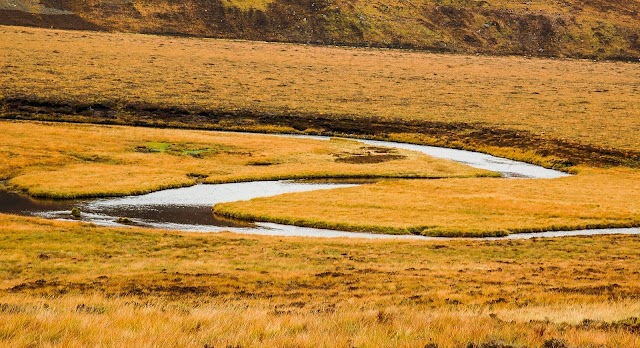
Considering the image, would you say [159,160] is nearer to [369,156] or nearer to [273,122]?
[369,156]

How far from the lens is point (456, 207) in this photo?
55.4 metres

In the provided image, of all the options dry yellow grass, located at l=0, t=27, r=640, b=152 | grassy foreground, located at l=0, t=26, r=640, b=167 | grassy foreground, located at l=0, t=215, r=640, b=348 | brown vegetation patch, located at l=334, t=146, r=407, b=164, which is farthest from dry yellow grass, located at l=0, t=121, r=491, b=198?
dry yellow grass, located at l=0, t=27, r=640, b=152

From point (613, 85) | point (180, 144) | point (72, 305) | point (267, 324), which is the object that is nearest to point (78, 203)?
point (180, 144)

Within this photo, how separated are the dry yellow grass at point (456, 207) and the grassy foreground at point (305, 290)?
20.8 ft

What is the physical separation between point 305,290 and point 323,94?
10025cm

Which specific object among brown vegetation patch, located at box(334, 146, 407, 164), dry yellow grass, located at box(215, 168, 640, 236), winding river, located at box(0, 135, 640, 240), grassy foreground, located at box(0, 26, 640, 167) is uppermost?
grassy foreground, located at box(0, 26, 640, 167)

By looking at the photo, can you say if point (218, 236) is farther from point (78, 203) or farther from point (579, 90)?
point (579, 90)

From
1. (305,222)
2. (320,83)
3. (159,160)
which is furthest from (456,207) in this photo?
(320,83)

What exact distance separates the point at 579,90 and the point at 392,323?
144 meters

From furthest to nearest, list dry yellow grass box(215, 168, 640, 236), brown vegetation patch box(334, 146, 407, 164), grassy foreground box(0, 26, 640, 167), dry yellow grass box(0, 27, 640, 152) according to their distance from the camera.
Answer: dry yellow grass box(0, 27, 640, 152), grassy foreground box(0, 26, 640, 167), brown vegetation patch box(334, 146, 407, 164), dry yellow grass box(215, 168, 640, 236)

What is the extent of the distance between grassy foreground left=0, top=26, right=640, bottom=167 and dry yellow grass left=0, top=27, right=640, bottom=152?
12.1 inches

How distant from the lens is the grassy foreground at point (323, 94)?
325ft

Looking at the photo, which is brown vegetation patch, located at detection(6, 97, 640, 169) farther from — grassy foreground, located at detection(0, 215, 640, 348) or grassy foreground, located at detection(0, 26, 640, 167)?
grassy foreground, located at detection(0, 215, 640, 348)

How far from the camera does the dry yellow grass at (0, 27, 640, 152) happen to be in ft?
360
